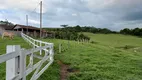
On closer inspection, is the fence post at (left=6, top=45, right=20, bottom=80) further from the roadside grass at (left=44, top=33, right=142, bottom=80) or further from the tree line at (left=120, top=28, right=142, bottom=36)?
the tree line at (left=120, top=28, right=142, bottom=36)

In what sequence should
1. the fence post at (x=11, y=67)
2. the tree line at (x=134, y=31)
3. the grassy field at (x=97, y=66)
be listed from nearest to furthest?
the fence post at (x=11, y=67), the grassy field at (x=97, y=66), the tree line at (x=134, y=31)

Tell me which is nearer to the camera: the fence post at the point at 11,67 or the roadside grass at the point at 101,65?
the fence post at the point at 11,67

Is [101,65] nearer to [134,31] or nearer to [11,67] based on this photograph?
[11,67]

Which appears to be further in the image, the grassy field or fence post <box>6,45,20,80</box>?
the grassy field

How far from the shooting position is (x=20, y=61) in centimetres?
368

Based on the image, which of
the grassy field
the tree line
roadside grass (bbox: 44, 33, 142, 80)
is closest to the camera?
the grassy field

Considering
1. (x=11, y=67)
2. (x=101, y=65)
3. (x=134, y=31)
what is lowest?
(x=101, y=65)

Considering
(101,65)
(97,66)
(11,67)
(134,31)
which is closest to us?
(11,67)

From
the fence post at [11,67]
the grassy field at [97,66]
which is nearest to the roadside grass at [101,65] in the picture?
the grassy field at [97,66]

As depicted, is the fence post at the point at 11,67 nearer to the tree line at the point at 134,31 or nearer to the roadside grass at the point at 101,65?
the roadside grass at the point at 101,65

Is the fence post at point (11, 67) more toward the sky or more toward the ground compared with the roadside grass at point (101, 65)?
more toward the sky

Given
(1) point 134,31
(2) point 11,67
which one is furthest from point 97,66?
(1) point 134,31

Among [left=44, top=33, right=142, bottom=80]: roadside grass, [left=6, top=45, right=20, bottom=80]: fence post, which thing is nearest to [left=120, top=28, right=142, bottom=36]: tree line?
[left=44, top=33, right=142, bottom=80]: roadside grass

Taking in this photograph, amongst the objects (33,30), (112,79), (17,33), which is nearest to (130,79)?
(112,79)
